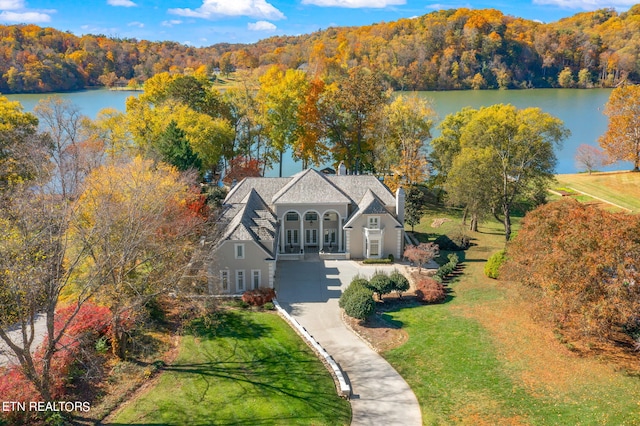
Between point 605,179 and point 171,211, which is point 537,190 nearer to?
point 605,179

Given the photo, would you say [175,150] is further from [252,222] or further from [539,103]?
[539,103]

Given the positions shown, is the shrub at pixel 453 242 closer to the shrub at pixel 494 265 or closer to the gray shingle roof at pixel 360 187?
the gray shingle roof at pixel 360 187

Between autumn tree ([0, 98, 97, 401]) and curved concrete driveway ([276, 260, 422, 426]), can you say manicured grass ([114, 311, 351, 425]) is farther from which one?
autumn tree ([0, 98, 97, 401])

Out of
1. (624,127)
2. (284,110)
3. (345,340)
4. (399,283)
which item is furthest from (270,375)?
(624,127)

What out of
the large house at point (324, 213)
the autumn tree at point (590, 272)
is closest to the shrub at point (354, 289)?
the large house at point (324, 213)

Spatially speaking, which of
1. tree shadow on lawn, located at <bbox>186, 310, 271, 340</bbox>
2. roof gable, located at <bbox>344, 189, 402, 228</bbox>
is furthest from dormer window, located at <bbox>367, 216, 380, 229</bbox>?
tree shadow on lawn, located at <bbox>186, 310, 271, 340</bbox>

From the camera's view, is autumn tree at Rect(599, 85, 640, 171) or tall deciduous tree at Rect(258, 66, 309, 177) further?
tall deciduous tree at Rect(258, 66, 309, 177)

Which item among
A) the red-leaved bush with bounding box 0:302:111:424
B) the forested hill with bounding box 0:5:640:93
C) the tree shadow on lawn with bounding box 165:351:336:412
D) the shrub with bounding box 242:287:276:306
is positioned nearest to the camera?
the red-leaved bush with bounding box 0:302:111:424
